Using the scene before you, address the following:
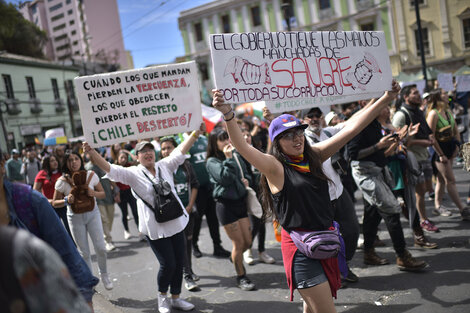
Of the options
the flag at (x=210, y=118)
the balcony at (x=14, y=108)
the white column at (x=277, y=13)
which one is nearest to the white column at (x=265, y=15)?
the white column at (x=277, y=13)

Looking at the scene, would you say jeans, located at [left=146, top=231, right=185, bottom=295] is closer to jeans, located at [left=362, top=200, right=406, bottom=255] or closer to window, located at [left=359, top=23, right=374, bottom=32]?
jeans, located at [left=362, top=200, right=406, bottom=255]

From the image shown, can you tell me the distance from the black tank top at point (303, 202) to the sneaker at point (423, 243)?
9.40ft

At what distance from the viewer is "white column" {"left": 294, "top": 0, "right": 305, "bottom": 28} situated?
35.8 meters

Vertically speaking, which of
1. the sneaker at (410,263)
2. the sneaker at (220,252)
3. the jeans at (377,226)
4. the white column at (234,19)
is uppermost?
the white column at (234,19)

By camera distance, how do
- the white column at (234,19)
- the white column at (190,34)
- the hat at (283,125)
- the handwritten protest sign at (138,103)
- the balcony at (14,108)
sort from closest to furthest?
the hat at (283,125)
the handwritten protest sign at (138,103)
the balcony at (14,108)
the white column at (234,19)
the white column at (190,34)

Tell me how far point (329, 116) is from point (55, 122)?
94.6 ft

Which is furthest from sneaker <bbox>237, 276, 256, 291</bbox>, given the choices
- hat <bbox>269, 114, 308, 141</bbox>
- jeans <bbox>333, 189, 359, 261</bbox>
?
hat <bbox>269, 114, 308, 141</bbox>

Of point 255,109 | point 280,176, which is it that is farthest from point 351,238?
point 255,109

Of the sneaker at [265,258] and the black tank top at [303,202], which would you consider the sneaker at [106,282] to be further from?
the black tank top at [303,202]

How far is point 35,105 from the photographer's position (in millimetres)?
27406

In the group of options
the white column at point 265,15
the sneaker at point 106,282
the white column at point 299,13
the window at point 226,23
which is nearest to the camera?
the sneaker at point 106,282

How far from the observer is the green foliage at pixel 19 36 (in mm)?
18972

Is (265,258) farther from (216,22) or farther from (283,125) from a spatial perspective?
(216,22)

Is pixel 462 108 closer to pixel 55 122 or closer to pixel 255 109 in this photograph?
pixel 255 109
